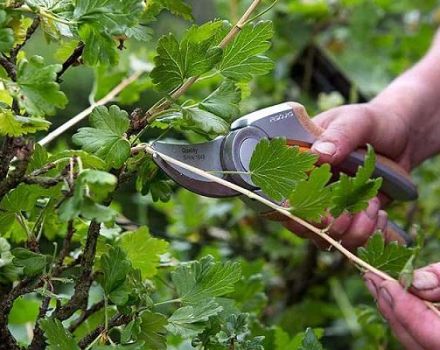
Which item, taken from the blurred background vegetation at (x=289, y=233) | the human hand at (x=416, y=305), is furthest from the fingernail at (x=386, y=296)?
the blurred background vegetation at (x=289, y=233)

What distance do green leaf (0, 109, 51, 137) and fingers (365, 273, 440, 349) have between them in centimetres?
28

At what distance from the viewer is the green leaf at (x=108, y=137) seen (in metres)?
0.48

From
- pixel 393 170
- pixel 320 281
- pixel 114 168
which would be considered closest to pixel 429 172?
pixel 320 281

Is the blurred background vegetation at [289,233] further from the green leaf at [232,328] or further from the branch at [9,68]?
the branch at [9,68]

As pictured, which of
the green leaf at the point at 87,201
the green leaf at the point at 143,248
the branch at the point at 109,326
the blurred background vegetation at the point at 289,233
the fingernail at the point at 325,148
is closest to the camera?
the green leaf at the point at 87,201

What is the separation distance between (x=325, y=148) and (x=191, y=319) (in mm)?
301

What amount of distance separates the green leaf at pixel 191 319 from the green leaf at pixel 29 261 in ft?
0.27

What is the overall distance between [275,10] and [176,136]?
0.28 meters

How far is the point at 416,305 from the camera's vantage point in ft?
1.98

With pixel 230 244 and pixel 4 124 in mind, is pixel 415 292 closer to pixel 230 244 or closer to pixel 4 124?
pixel 4 124

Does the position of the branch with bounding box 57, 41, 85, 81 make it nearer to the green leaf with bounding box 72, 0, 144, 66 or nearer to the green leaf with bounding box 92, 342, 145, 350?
the green leaf with bounding box 72, 0, 144, 66

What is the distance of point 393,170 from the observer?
33.6 inches

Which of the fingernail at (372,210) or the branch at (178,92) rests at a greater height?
the branch at (178,92)

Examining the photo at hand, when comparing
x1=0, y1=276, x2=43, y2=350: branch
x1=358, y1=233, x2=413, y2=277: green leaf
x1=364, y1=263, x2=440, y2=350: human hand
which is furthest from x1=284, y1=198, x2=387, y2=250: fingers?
x1=0, y1=276, x2=43, y2=350: branch
